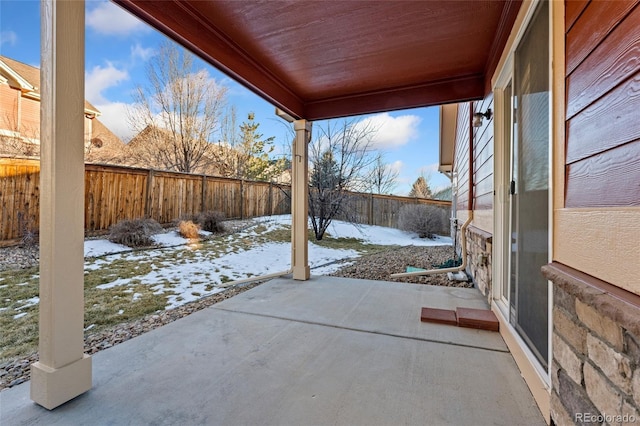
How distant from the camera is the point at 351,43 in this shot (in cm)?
265

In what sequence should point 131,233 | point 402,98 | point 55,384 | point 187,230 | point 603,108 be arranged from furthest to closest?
point 187,230 < point 131,233 < point 402,98 < point 55,384 < point 603,108

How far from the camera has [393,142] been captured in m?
11.8

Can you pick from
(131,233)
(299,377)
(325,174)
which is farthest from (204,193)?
(299,377)

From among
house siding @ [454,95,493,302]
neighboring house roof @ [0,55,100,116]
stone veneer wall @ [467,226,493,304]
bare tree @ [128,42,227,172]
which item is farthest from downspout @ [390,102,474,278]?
neighboring house roof @ [0,55,100,116]

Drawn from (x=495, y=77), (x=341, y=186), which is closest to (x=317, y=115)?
(x=495, y=77)

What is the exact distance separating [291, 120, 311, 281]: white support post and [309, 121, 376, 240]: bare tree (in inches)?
168

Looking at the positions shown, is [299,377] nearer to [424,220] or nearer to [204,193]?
[204,193]

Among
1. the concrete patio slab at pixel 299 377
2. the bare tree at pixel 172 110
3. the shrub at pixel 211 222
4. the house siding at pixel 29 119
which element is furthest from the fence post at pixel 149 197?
the concrete patio slab at pixel 299 377

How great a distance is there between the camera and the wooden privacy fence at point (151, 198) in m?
5.23

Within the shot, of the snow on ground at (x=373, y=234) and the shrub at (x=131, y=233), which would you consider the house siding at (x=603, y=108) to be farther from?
the snow on ground at (x=373, y=234)

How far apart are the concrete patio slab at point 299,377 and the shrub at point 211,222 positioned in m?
5.58

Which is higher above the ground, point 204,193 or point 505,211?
point 204,193

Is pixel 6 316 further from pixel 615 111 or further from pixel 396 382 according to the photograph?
pixel 615 111

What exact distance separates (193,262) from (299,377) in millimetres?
4402
